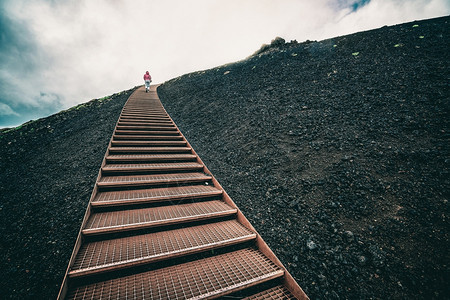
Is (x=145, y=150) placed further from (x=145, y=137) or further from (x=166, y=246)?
(x=166, y=246)

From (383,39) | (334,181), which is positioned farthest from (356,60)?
(334,181)

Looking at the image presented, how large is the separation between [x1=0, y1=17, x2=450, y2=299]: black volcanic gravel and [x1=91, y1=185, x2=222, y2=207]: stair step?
35 centimetres

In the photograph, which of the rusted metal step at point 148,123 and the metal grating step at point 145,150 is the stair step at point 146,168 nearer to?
the metal grating step at point 145,150

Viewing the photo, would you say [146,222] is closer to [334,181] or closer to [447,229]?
[334,181]

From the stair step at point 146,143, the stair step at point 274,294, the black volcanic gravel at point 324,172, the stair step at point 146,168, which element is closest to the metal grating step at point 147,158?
the stair step at point 146,168

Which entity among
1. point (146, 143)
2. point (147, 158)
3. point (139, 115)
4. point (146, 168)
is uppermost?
point (139, 115)

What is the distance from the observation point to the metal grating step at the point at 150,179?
295 cm

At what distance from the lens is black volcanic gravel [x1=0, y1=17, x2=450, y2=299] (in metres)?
1.80

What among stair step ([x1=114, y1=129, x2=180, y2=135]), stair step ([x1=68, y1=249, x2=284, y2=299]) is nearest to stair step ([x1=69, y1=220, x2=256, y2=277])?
stair step ([x1=68, y1=249, x2=284, y2=299])

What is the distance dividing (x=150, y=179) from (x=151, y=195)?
475 millimetres

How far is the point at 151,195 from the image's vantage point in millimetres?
2824

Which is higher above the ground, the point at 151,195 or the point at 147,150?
the point at 147,150

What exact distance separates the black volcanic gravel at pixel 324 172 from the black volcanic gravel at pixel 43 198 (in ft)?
0.06

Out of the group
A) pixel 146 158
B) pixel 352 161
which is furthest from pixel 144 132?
pixel 352 161
